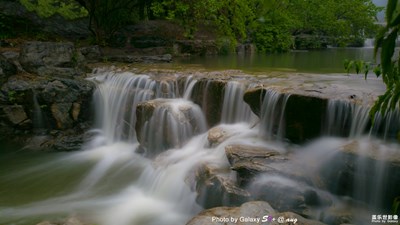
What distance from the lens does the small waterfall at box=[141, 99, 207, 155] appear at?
7.89 meters

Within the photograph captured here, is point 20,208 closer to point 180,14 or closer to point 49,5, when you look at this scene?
point 180,14

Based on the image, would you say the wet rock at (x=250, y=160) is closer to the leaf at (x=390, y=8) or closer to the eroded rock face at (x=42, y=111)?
the leaf at (x=390, y=8)

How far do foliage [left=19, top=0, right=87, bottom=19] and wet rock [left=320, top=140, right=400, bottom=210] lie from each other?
13.3m

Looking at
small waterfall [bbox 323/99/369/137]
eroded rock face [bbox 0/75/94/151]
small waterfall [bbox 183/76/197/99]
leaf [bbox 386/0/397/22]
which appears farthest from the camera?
eroded rock face [bbox 0/75/94/151]

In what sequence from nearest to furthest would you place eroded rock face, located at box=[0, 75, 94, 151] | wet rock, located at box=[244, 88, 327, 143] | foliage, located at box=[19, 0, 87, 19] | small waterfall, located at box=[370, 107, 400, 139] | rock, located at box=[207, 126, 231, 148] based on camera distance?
small waterfall, located at box=[370, 107, 400, 139] → wet rock, located at box=[244, 88, 327, 143] → rock, located at box=[207, 126, 231, 148] → eroded rock face, located at box=[0, 75, 94, 151] → foliage, located at box=[19, 0, 87, 19]

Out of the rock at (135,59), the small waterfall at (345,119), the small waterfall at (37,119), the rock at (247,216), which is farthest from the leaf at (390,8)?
the rock at (135,59)

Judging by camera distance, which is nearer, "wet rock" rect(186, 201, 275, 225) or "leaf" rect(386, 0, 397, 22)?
"leaf" rect(386, 0, 397, 22)

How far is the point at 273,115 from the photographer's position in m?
6.75

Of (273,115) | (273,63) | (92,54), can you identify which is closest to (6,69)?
(92,54)

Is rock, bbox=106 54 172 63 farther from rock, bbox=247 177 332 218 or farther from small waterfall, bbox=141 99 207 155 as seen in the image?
rock, bbox=247 177 332 218

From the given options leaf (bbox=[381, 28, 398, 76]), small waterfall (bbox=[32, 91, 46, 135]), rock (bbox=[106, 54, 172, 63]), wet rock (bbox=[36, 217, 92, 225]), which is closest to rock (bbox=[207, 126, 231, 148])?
wet rock (bbox=[36, 217, 92, 225])

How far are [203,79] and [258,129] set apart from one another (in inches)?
93.0

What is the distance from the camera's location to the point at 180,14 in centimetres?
1379

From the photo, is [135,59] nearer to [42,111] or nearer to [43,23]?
[42,111]
